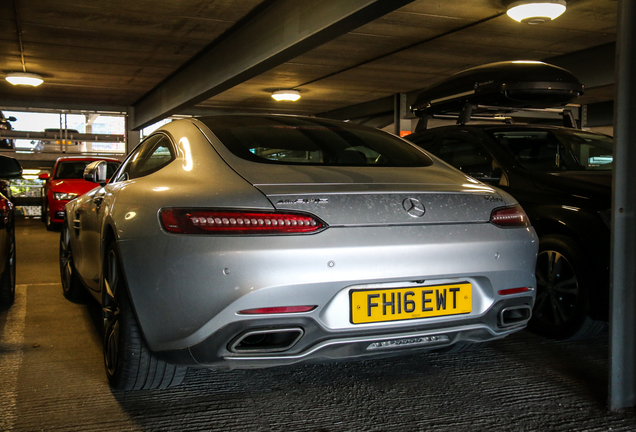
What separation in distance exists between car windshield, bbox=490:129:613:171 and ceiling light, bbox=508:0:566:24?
14.2 feet

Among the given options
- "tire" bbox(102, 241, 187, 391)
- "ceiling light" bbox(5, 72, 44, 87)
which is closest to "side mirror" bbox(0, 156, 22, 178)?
"tire" bbox(102, 241, 187, 391)

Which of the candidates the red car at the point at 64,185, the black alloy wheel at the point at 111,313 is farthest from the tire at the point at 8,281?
the red car at the point at 64,185

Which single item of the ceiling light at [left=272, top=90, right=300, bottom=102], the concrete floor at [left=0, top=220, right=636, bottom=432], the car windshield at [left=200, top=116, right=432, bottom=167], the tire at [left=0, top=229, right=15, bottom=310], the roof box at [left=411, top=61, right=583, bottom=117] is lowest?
the concrete floor at [left=0, top=220, right=636, bottom=432]

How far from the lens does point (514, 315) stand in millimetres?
2527

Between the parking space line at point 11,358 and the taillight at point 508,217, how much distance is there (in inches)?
82.3

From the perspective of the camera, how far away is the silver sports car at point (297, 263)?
2.11 m

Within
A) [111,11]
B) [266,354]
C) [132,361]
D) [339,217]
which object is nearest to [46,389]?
[132,361]

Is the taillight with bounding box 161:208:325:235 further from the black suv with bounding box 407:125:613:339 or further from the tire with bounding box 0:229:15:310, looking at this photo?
the tire with bounding box 0:229:15:310

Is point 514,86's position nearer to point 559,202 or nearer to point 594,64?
point 559,202

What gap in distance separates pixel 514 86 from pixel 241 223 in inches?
123

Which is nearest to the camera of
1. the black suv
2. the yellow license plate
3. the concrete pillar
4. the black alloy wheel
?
the yellow license plate

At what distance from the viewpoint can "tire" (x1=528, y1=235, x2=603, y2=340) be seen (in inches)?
137

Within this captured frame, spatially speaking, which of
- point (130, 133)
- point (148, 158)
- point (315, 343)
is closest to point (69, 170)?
point (130, 133)

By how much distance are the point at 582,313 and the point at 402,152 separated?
4.80ft
